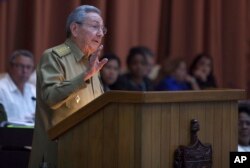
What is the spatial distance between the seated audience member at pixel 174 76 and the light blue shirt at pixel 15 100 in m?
1.34

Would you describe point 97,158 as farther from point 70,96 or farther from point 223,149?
point 223,149

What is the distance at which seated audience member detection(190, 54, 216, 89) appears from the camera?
24.6 feet

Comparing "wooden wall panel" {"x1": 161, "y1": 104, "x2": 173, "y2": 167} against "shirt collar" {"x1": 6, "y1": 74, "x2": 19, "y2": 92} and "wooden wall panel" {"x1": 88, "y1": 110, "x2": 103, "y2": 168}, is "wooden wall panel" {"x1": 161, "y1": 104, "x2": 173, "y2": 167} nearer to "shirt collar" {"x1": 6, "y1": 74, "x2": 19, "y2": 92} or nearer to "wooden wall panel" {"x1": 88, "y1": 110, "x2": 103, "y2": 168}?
"wooden wall panel" {"x1": 88, "y1": 110, "x2": 103, "y2": 168}

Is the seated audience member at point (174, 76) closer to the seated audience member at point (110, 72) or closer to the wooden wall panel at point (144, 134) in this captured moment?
the seated audience member at point (110, 72)

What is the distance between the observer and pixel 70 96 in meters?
3.19

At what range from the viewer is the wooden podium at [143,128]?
2850 millimetres

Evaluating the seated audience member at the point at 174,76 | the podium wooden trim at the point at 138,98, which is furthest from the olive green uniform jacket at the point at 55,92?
the seated audience member at the point at 174,76

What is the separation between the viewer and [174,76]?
7035mm

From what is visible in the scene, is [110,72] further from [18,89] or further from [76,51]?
[76,51]

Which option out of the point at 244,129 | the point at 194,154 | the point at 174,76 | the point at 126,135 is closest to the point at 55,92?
the point at 126,135

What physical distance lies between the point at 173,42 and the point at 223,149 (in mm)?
4993

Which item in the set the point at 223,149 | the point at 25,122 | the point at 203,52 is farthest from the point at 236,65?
the point at 223,149

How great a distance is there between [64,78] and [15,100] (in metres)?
2.82

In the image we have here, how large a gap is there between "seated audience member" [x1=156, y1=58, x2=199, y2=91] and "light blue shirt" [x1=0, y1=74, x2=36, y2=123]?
134 centimetres
